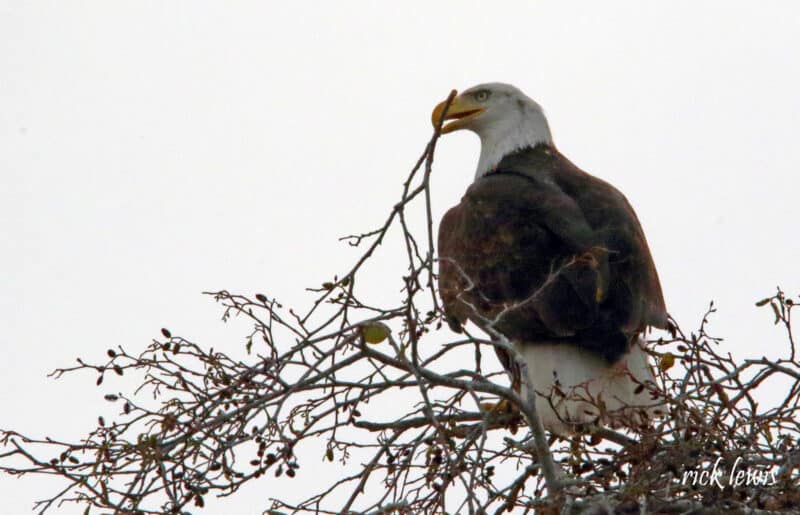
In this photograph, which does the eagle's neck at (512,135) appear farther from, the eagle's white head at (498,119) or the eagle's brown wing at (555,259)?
the eagle's brown wing at (555,259)

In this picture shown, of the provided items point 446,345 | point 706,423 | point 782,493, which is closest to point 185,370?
point 446,345

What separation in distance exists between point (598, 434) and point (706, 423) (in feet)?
4.70

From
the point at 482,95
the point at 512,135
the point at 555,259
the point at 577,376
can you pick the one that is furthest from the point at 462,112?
the point at 577,376

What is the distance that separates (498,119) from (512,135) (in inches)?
5.8

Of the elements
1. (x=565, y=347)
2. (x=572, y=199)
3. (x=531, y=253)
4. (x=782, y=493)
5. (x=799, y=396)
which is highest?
(x=572, y=199)

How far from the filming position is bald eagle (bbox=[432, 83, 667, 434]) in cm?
578

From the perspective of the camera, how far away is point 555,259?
599 centimetres

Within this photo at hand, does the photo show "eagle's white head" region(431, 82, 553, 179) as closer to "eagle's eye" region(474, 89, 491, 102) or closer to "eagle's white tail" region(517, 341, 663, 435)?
"eagle's eye" region(474, 89, 491, 102)

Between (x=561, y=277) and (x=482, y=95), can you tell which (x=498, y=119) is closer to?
(x=482, y=95)

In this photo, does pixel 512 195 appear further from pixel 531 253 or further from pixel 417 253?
pixel 417 253

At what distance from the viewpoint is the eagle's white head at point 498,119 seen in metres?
7.53

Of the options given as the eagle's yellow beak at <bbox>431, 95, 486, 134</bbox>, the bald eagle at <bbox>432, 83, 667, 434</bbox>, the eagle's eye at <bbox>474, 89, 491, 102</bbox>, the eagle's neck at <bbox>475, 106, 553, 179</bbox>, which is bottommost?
the bald eagle at <bbox>432, 83, 667, 434</bbox>

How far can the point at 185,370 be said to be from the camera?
4.03 metres

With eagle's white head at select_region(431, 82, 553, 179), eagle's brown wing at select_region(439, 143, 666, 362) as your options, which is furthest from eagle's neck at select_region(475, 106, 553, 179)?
eagle's brown wing at select_region(439, 143, 666, 362)
